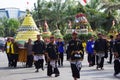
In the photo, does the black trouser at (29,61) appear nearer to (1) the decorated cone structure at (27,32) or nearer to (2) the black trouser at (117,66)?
(1) the decorated cone structure at (27,32)

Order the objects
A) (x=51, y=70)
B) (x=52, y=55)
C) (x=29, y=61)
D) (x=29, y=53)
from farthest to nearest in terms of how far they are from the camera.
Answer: (x=29, y=61) → (x=29, y=53) → (x=51, y=70) → (x=52, y=55)

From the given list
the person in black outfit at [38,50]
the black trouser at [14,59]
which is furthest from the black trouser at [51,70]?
the black trouser at [14,59]

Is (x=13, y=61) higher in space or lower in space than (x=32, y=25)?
lower

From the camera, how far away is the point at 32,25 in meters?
27.3

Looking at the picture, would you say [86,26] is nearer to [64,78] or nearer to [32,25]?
[32,25]

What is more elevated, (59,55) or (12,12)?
(59,55)

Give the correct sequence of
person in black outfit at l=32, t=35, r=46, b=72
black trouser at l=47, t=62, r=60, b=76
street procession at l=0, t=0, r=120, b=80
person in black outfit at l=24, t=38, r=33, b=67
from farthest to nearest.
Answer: person in black outfit at l=24, t=38, r=33, b=67, person in black outfit at l=32, t=35, r=46, b=72, black trouser at l=47, t=62, r=60, b=76, street procession at l=0, t=0, r=120, b=80

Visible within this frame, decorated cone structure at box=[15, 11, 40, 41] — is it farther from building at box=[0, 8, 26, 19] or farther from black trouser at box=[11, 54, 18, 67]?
building at box=[0, 8, 26, 19]

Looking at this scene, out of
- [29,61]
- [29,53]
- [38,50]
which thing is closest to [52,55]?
[38,50]

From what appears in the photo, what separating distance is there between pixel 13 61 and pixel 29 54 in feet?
5.22

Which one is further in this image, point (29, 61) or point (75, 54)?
point (29, 61)

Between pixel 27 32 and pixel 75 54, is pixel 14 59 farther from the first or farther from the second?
pixel 75 54

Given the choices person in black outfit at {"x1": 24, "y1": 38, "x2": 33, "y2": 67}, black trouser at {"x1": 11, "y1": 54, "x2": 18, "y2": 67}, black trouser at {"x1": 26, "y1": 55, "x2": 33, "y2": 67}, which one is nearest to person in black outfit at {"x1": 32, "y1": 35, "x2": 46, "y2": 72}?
person in black outfit at {"x1": 24, "y1": 38, "x2": 33, "y2": 67}

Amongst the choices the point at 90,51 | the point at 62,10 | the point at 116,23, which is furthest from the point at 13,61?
the point at 62,10
